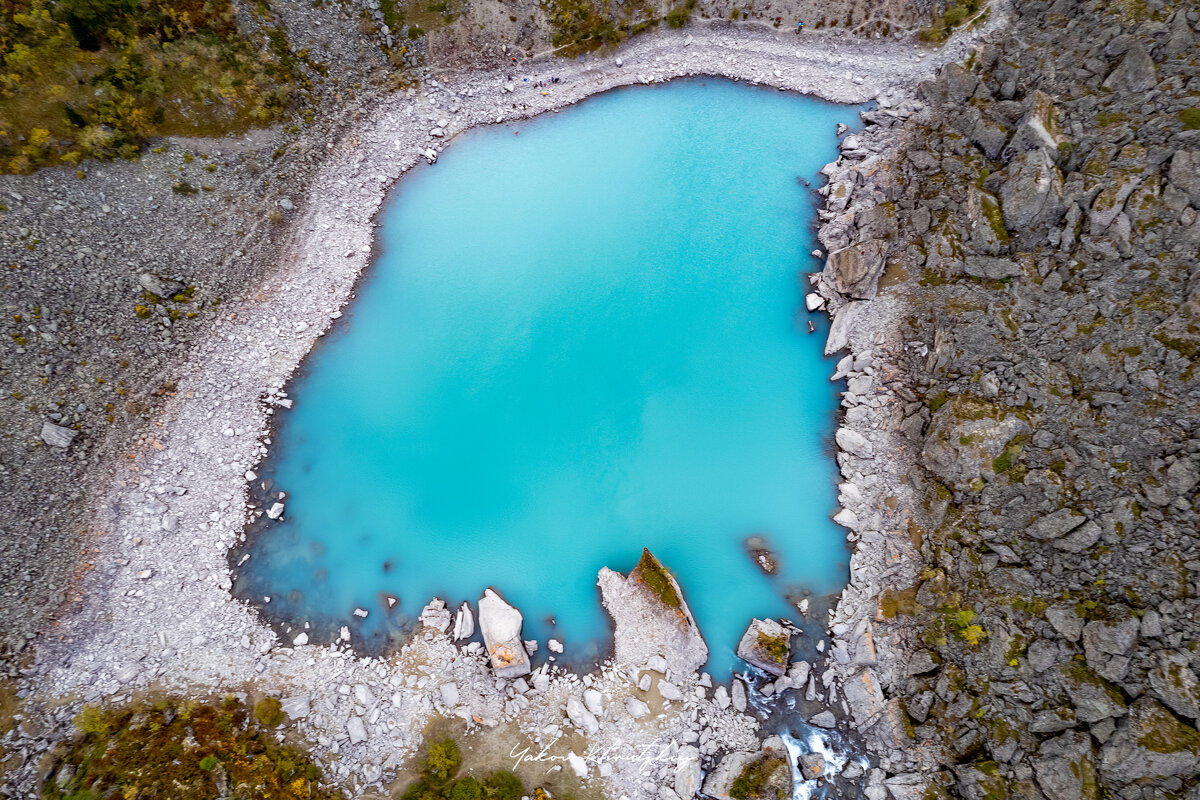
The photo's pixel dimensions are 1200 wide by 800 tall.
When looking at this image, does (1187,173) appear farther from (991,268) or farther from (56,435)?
(56,435)

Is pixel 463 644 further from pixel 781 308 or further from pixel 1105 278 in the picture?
pixel 1105 278

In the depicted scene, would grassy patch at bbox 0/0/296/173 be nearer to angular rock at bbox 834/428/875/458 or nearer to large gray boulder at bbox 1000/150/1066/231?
angular rock at bbox 834/428/875/458

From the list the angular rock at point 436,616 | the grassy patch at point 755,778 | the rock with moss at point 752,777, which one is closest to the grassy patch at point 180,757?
the angular rock at point 436,616

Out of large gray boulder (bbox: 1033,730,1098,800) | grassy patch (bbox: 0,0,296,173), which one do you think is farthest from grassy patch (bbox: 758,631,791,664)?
grassy patch (bbox: 0,0,296,173)

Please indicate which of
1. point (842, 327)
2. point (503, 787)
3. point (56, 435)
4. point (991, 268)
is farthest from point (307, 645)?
point (991, 268)

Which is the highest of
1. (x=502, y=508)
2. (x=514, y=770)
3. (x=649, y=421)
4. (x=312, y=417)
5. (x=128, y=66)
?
(x=128, y=66)

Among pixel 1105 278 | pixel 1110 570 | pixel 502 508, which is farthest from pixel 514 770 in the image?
pixel 1105 278
